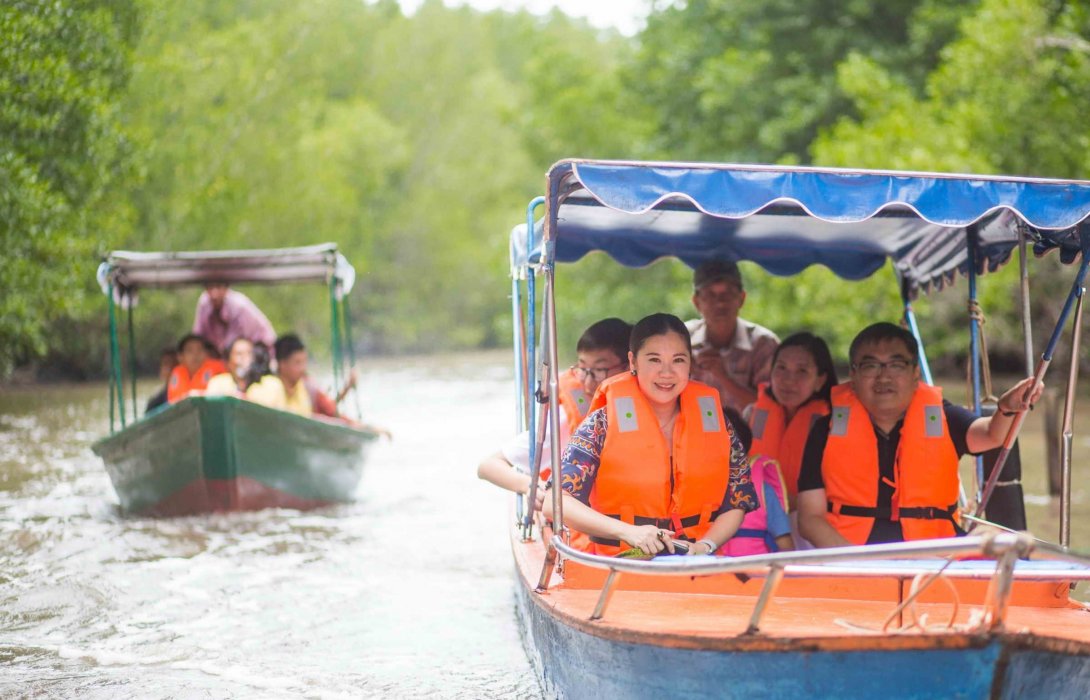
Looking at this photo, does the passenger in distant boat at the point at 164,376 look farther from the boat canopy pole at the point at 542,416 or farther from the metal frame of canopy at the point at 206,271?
the boat canopy pole at the point at 542,416

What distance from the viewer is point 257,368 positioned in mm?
9750

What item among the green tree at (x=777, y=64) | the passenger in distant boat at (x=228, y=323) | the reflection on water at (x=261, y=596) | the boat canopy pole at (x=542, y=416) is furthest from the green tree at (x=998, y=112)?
the boat canopy pole at (x=542, y=416)

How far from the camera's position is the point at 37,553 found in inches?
332

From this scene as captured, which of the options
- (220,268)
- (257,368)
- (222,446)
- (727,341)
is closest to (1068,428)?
(727,341)

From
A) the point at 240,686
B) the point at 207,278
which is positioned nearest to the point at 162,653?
the point at 240,686

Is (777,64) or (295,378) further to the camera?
(777,64)

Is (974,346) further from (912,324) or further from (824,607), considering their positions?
(824,607)

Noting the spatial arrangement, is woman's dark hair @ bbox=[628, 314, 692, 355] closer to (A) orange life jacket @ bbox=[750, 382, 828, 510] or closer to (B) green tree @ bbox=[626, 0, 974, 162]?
(A) orange life jacket @ bbox=[750, 382, 828, 510]

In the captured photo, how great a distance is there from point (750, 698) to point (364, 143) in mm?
31049

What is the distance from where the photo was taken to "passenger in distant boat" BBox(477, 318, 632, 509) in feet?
16.6

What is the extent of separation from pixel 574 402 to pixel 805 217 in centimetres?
152

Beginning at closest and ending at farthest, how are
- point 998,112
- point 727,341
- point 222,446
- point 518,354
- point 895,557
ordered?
point 895,557
point 518,354
point 727,341
point 222,446
point 998,112

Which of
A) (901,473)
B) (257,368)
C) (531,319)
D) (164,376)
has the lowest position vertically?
(901,473)

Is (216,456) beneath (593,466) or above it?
beneath
